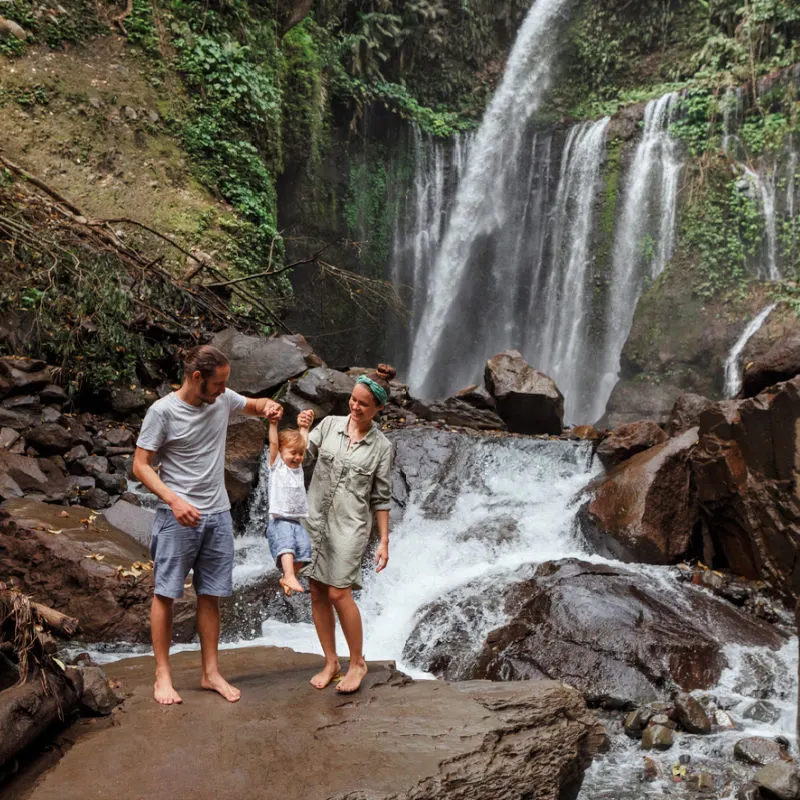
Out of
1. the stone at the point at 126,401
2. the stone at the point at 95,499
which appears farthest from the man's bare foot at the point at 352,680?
the stone at the point at 126,401

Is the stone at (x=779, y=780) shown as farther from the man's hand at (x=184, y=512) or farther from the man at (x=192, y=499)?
the man's hand at (x=184, y=512)

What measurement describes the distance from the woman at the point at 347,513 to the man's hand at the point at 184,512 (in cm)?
69

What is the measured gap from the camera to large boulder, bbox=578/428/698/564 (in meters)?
7.47

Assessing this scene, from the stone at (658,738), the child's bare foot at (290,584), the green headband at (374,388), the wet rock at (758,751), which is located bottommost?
the stone at (658,738)

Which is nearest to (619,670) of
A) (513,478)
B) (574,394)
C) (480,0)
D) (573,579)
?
(573,579)

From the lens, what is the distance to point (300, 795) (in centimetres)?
264

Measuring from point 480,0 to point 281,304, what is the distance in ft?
47.6

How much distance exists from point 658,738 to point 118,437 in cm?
652

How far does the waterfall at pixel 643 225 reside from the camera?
696 inches

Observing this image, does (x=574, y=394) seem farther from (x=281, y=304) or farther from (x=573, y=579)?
(x=573, y=579)

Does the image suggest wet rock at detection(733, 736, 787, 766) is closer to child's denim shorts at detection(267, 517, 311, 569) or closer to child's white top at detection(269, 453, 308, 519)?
child's denim shorts at detection(267, 517, 311, 569)

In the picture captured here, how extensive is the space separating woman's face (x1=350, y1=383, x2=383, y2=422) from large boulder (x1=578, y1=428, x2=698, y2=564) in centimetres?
480

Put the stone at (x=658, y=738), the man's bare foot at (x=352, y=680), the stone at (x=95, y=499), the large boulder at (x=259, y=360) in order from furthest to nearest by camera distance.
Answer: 1. the large boulder at (x=259, y=360)
2. the stone at (x=95, y=499)
3. the stone at (x=658, y=738)
4. the man's bare foot at (x=352, y=680)

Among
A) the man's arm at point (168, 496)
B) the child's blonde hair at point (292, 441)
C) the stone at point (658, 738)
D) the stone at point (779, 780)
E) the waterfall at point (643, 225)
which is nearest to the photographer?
the man's arm at point (168, 496)
